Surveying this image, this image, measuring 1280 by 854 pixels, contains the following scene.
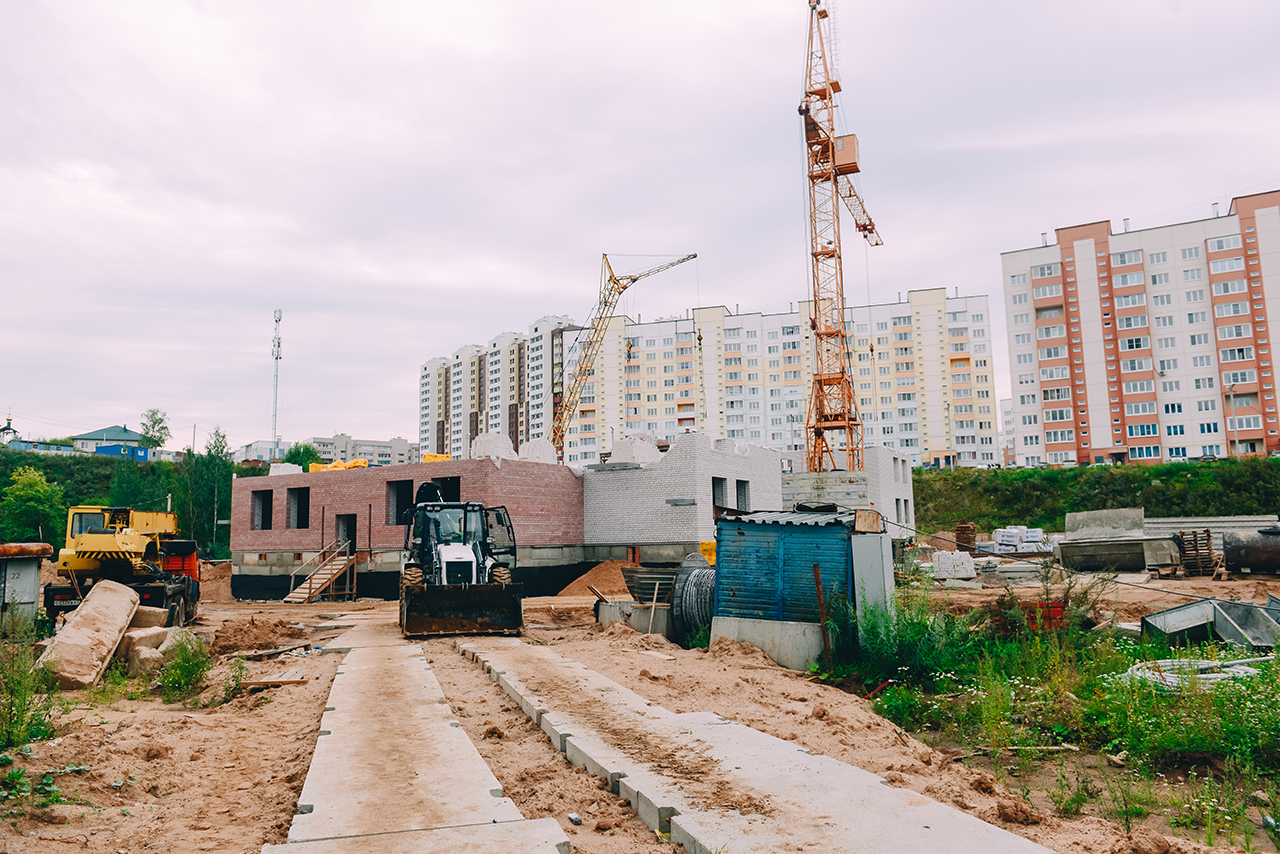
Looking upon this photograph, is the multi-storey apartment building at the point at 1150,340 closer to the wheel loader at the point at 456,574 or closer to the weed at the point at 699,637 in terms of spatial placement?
the weed at the point at 699,637

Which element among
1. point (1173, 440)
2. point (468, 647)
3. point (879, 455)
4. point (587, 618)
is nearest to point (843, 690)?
point (468, 647)

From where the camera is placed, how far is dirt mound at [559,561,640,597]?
91.4 ft

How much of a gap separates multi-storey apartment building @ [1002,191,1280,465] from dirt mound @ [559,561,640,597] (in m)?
52.7

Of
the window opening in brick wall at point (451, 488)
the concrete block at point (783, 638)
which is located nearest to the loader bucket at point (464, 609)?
the concrete block at point (783, 638)

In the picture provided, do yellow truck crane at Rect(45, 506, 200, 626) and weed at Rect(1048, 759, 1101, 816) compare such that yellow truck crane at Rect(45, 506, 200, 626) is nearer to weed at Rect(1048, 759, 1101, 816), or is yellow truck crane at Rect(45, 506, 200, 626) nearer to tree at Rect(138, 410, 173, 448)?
weed at Rect(1048, 759, 1101, 816)

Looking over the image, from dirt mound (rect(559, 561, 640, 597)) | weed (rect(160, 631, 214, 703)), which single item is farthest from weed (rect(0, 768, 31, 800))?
dirt mound (rect(559, 561, 640, 597))

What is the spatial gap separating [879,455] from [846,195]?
61.8 feet

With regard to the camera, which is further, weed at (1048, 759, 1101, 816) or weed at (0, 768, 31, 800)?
weed at (1048, 759, 1101, 816)

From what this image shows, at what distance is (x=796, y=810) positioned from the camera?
15.4 ft

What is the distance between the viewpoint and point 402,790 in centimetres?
525

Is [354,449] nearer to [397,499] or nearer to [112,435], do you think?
[112,435]

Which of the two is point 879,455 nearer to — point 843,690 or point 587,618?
point 587,618

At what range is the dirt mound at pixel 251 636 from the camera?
14469 mm

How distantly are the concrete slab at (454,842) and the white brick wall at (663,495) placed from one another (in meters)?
23.8
